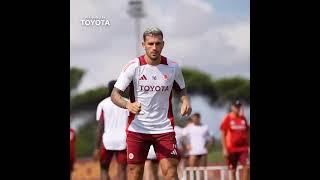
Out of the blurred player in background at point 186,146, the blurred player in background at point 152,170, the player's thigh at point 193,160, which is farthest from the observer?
the blurred player in background at point 186,146

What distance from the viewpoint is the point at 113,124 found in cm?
1052

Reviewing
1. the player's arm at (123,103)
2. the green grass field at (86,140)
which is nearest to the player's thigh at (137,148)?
the player's arm at (123,103)

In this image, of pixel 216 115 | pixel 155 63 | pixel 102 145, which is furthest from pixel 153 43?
pixel 216 115

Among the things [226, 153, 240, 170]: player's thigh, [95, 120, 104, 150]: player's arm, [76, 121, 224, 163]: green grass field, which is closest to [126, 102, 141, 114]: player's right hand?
[95, 120, 104, 150]: player's arm

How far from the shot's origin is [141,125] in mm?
8953

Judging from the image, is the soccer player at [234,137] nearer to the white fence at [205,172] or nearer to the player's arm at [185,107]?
the white fence at [205,172]

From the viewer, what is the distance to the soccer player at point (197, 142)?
13.8 m

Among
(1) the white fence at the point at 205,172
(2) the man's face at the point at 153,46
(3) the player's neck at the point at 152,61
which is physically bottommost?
(1) the white fence at the point at 205,172

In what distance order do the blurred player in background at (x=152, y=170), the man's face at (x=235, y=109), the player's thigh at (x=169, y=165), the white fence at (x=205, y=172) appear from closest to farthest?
the player's thigh at (x=169, y=165) < the blurred player in background at (x=152, y=170) < the white fence at (x=205, y=172) < the man's face at (x=235, y=109)

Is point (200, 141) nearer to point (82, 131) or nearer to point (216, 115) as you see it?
point (216, 115)

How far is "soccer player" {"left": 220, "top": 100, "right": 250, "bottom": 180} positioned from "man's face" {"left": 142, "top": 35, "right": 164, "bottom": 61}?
3.57m

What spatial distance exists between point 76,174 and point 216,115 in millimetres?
2215

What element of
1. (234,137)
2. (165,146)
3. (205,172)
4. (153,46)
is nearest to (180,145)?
(234,137)

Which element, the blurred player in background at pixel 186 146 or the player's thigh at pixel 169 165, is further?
the blurred player in background at pixel 186 146
